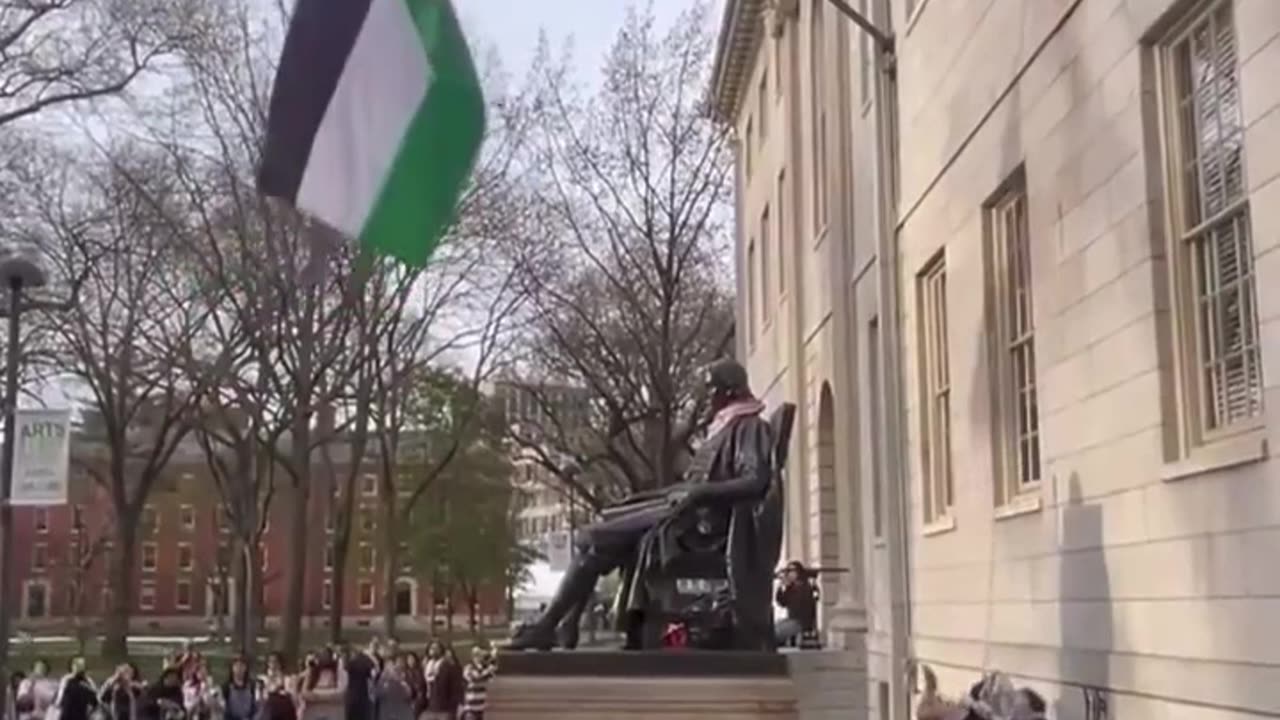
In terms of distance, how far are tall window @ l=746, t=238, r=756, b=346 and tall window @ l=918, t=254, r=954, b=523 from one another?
18.5 meters

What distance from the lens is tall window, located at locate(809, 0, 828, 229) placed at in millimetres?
22203

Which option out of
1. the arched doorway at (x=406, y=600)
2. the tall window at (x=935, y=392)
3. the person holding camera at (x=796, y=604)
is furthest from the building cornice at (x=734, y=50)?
the arched doorway at (x=406, y=600)

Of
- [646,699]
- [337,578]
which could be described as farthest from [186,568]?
[646,699]

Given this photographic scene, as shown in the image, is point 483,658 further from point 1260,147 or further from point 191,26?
point 1260,147

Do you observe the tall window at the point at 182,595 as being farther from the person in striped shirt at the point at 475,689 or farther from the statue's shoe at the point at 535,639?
the statue's shoe at the point at 535,639

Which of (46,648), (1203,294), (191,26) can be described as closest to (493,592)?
(46,648)

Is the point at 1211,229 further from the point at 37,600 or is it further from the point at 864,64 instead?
the point at 37,600

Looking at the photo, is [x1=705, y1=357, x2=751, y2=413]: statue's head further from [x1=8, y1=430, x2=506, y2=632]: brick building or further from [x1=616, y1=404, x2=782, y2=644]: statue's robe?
[x1=8, y1=430, x2=506, y2=632]: brick building

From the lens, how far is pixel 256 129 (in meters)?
31.3

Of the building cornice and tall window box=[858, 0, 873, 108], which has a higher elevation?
the building cornice

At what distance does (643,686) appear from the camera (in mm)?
10133

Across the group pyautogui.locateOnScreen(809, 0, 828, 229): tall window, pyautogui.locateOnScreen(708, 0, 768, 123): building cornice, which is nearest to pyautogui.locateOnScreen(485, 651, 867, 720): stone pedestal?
pyautogui.locateOnScreen(809, 0, 828, 229): tall window

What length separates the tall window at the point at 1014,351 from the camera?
36.3ft

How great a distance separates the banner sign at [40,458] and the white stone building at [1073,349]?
23.3ft
